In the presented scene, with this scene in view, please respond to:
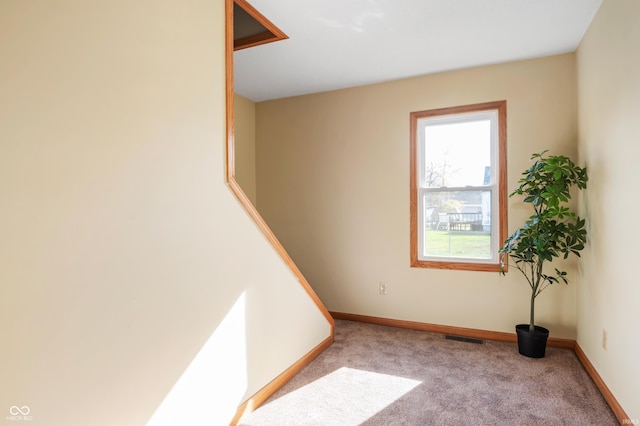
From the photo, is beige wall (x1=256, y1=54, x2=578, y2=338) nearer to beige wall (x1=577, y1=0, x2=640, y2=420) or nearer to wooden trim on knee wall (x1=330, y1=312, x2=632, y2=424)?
wooden trim on knee wall (x1=330, y1=312, x2=632, y2=424)

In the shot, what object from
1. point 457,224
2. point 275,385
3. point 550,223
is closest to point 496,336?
point 457,224

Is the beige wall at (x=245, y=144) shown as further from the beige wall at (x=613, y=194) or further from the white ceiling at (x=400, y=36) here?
the beige wall at (x=613, y=194)

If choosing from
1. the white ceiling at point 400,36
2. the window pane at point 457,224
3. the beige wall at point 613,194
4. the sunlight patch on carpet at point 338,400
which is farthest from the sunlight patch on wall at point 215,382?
the window pane at point 457,224

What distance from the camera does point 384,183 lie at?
11.9 feet

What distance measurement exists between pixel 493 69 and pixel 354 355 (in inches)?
110

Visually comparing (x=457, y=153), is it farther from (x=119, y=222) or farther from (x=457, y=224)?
(x=119, y=222)

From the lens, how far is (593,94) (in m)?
2.46

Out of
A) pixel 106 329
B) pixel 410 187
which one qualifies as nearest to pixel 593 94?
pixel 410 187

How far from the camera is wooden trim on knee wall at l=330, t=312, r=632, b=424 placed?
81.3 inches

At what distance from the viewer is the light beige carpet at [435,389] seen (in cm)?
201

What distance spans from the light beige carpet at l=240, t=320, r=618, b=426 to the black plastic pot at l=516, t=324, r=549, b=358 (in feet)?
0.19

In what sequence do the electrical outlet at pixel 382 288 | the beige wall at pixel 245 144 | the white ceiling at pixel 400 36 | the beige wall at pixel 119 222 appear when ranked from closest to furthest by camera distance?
the beige wall at pixel 119 222, the white ceiling at pixel 400 36, the electrical outlet at pixel 382 288, the beige wall at pixel 245 144

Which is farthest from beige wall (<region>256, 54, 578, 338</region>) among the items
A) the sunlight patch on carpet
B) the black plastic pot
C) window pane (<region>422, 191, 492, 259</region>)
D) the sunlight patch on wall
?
the sunlight patch on wall

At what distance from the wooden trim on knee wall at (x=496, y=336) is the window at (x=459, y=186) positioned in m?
0.59
